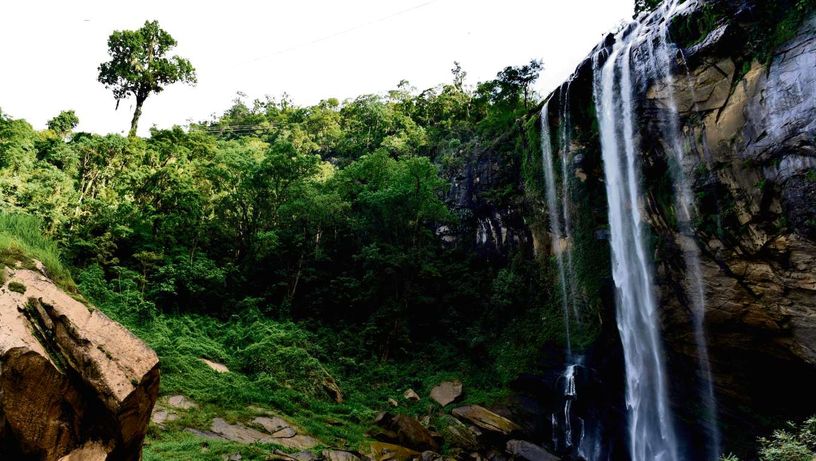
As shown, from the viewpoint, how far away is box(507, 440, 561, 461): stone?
12258 millimetres

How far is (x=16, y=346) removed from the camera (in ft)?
12.6

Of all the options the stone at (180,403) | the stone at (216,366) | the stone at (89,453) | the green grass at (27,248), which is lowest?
the stone at (180,403)

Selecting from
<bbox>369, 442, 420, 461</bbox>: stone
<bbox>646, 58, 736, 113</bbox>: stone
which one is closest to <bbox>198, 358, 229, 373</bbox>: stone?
<bbox>369, 442, 420, 461</bbox>: stone

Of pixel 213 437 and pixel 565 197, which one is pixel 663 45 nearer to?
pixel 565 197

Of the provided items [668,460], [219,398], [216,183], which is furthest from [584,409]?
[216,183]

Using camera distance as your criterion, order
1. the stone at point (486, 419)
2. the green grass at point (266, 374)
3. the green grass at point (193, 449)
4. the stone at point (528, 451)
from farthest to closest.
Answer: the stone at point (486, 419) → the stone at point (528, 451) → the green grass at point (266, 374) → the green grass at point (193, 449)

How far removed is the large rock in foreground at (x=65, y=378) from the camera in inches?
151

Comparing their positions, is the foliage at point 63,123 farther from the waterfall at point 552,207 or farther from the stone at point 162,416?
the waterfall at point 552,207

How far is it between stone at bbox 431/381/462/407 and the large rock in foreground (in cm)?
1154

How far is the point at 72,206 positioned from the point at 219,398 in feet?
35.3

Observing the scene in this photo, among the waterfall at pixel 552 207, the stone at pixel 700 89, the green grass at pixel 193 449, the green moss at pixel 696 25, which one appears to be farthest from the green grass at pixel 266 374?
the green moss at pixel 696 25

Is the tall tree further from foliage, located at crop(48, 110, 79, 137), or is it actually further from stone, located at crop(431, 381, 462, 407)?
stone, located at crop(431, 381, 462, 407)

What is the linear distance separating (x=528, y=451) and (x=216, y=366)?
9.24m

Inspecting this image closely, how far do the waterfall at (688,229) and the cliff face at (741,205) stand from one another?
0.10 metres
